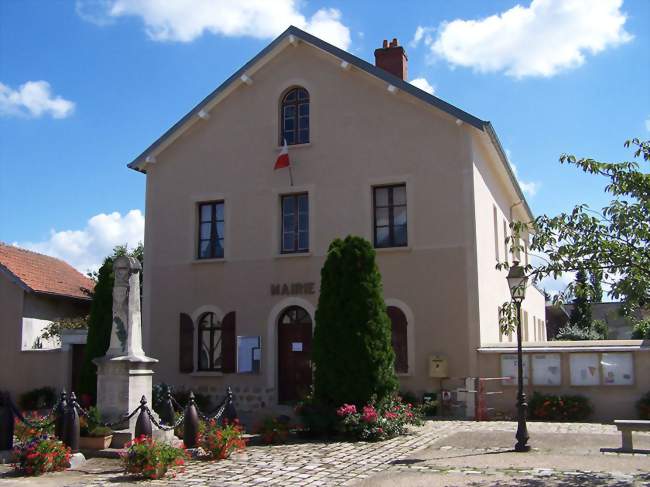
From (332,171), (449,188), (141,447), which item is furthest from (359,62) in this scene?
(141,447)

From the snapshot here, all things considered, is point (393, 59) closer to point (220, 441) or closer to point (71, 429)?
point (220, 441)

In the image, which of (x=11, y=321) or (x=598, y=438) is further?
(x=11, y=321)

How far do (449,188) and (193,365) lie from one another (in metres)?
8.22

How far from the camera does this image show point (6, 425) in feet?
37.5

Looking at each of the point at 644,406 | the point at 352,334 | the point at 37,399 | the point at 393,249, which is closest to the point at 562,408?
the point at 644,406

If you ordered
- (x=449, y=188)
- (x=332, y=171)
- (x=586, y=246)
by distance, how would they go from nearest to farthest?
(x=586, y=246) < (x=449, y=188) < (x=332, y=171)

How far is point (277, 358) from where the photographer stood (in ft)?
63.1

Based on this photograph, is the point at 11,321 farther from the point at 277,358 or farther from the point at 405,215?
the point at 405,215

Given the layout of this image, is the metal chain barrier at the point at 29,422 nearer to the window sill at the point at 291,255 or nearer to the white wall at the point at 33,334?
the window sill at the point at 291,255

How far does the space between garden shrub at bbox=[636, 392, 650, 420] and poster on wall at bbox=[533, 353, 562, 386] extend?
1.63 m

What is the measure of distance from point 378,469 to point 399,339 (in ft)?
25.4

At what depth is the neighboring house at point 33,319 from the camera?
832 inches

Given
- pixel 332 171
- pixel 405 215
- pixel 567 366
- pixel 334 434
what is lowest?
pixel 334 434

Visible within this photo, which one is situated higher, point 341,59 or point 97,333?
point 341,59
